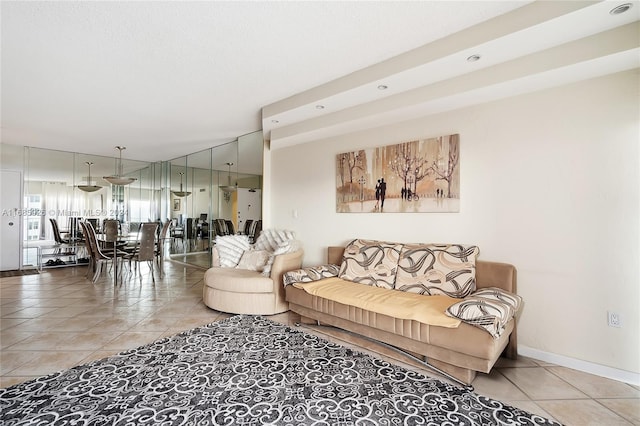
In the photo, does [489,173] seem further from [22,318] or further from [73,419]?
[22,318]

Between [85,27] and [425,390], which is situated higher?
[85,27]

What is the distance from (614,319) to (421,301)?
1360mm

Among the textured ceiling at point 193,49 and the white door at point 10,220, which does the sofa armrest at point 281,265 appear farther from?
the white door at point 10,220

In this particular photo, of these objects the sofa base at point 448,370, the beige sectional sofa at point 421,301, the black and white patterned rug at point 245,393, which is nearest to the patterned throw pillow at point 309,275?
the beige sectional sofa at point 421,301

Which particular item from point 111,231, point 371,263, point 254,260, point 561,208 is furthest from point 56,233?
point 561,208

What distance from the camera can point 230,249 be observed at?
4148mm

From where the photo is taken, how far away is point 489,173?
2717 millimetres

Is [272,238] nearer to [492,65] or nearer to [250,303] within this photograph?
[250,303]

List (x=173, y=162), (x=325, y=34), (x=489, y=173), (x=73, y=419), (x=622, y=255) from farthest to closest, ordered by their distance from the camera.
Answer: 1. (x=173, y=162)
2. (x=489, y=173)
3. (x=325, y=34)
4. (x=622, y=255)
5. (x=73, y=419)

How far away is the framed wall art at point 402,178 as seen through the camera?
115 inches

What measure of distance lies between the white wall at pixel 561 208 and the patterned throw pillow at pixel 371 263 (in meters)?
0.40

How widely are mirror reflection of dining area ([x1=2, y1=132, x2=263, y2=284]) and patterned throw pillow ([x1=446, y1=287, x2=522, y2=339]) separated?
12.8 ft

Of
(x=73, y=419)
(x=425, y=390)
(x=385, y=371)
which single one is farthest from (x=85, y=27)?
(x=425, y=390)

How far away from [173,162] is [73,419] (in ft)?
23.2
